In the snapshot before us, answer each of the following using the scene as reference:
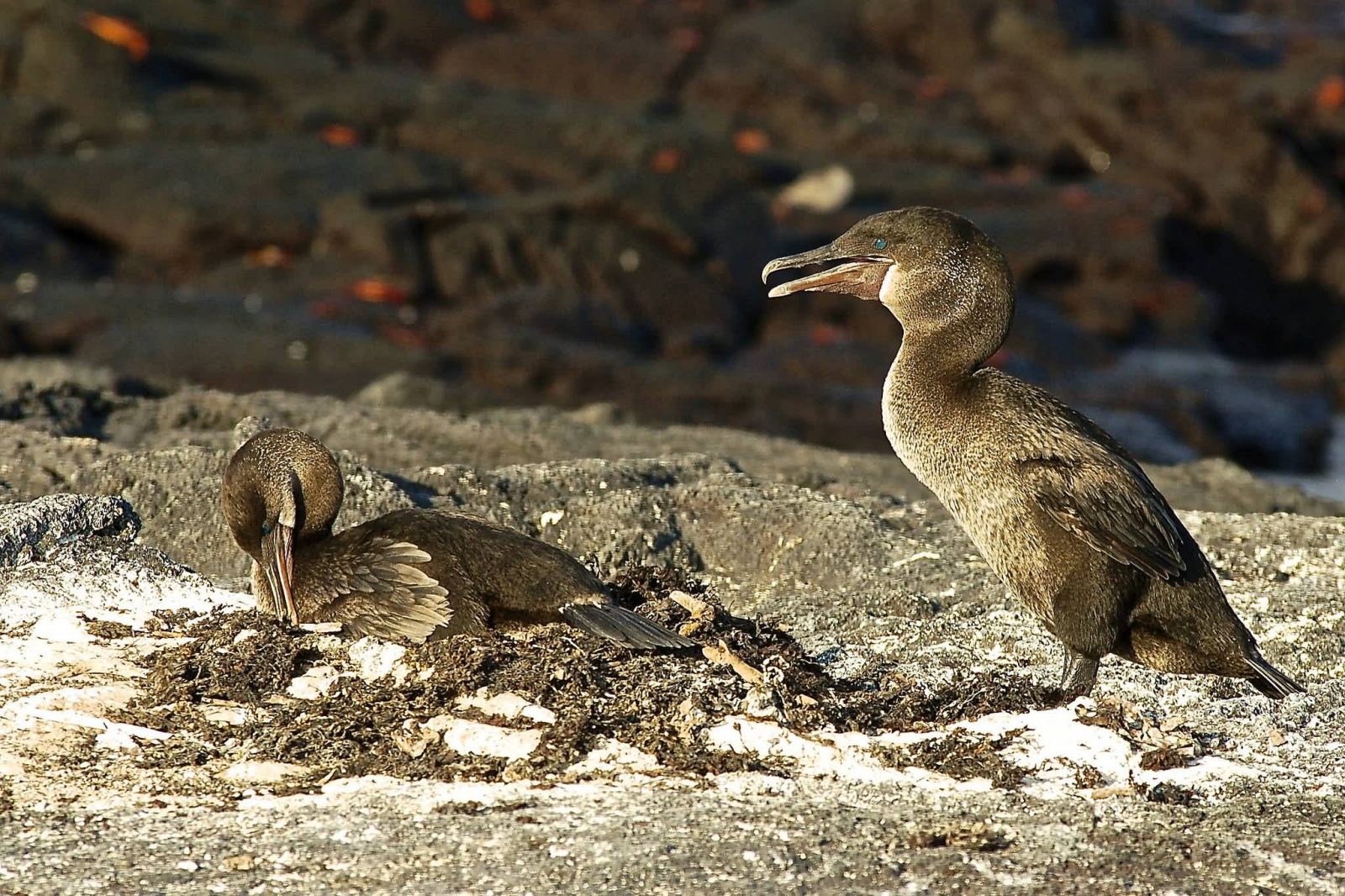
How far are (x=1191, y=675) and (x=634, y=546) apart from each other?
190 centimetres

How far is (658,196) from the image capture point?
15.0m

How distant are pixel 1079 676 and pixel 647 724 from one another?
1222mm

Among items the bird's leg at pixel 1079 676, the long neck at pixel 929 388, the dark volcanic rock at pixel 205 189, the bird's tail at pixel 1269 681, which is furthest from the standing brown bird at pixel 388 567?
the dark volcanic rock at pixel 205 189

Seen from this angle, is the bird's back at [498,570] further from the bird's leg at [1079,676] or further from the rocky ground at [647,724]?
the bird's leg at [1079,676]

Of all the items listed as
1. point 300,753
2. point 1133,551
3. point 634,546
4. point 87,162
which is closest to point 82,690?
point 300,753

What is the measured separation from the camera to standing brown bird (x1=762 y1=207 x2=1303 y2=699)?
15.3ft

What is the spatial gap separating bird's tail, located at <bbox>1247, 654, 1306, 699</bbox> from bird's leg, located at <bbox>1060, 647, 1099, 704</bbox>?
0.44 m

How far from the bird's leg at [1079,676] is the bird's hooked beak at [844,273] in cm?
125

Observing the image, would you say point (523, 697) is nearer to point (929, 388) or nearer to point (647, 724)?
point (647, 724)

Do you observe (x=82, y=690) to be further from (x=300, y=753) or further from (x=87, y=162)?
(x=87, y=162)

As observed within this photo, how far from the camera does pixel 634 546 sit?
5848 mm

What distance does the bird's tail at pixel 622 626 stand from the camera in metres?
4.58

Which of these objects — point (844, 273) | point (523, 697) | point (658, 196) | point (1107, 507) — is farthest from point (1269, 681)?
point (658, 196)

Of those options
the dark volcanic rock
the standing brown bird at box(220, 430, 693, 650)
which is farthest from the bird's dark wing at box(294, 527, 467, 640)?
the dark volcanic rock
